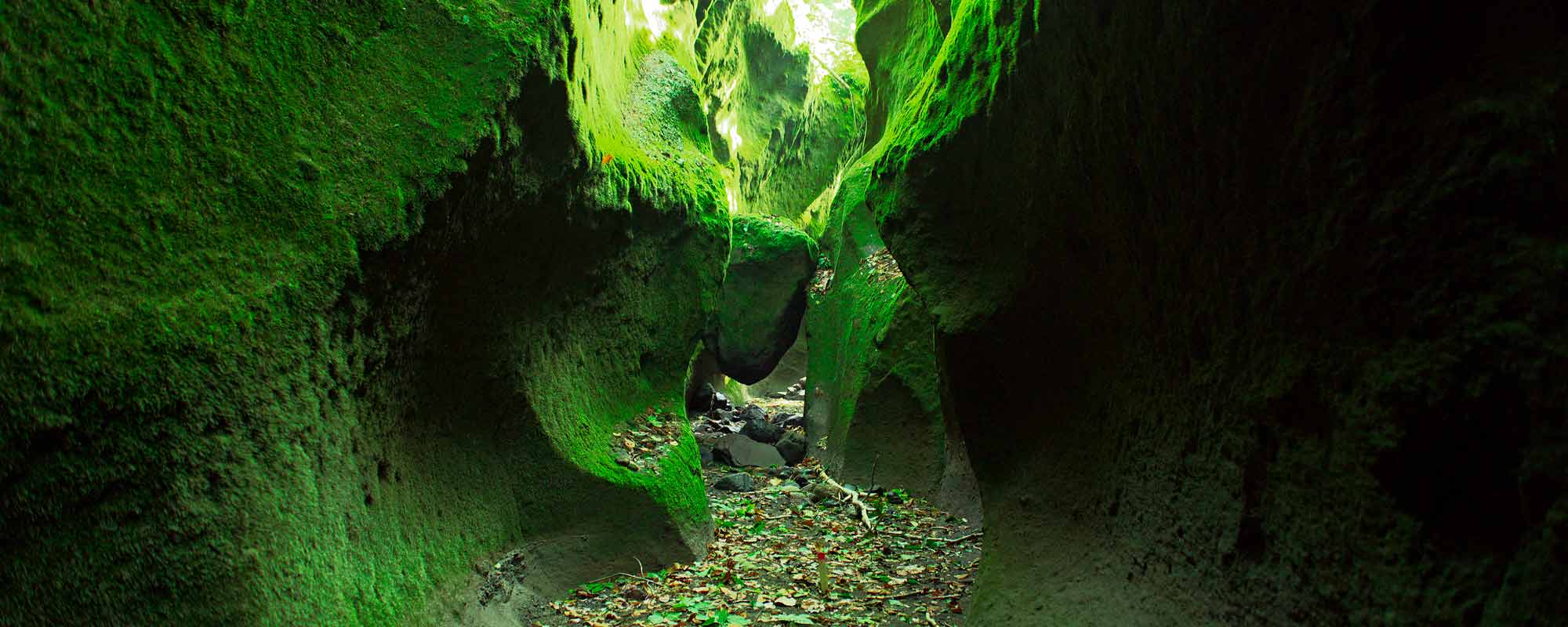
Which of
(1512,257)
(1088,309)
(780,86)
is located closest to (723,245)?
(1088,309)

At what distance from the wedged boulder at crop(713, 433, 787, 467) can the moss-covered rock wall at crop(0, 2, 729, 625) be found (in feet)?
19.2

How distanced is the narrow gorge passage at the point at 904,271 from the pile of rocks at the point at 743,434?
4.98 meters

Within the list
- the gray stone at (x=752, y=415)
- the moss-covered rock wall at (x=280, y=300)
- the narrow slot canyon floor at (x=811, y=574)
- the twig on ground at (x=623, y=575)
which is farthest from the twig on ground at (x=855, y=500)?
the gray stone at (x=752, y=415)

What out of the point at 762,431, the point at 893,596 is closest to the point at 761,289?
the point at 762,431

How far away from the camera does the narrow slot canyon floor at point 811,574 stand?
5.21 meters

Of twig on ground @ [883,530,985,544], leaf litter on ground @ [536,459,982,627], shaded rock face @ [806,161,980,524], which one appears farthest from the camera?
shaded rock face @ [806,161,980,524]

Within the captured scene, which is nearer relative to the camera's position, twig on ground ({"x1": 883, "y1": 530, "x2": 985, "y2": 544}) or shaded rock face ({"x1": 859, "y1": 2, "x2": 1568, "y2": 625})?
shaded rock face ({"x1": 859, "y1": 2, "x2": 1568, "y2": 625})

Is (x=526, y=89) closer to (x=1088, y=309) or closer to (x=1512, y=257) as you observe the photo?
(x=1088, y=309)

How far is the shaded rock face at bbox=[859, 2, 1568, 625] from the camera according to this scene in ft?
5.93

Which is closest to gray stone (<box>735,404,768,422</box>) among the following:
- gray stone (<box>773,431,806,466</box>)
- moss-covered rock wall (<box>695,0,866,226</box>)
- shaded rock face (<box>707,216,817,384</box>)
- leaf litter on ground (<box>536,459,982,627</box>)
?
shaded rock face (<box>707,216,817,384</box>)

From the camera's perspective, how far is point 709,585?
5.86 m

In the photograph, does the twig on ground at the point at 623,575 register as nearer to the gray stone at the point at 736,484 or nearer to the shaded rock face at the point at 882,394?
the shaded rock face at the point at 882,394

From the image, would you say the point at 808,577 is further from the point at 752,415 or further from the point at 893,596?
the point at 752,415

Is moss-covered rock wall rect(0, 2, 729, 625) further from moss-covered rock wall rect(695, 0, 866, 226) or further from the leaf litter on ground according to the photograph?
moss-covered rock wall rect(695, 0, 866, 226)
